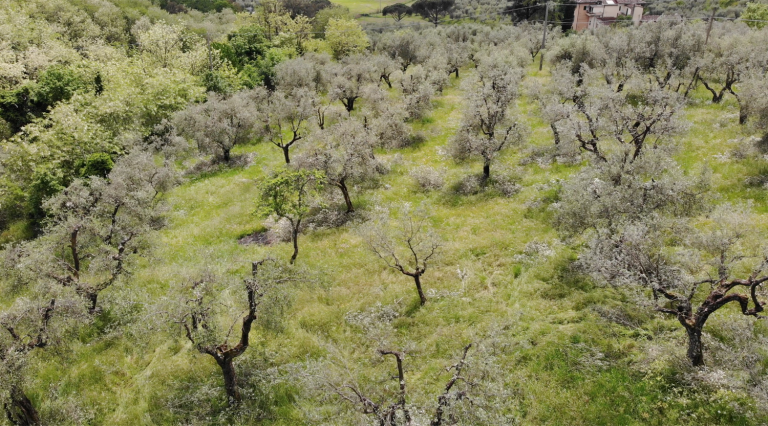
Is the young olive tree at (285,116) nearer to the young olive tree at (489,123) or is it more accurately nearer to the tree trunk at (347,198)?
the tree trunk at (347,198)

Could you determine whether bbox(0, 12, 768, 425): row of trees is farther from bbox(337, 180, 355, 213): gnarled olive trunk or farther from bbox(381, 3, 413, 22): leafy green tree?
bbox(381, 3, 413, 22): leafy green tree

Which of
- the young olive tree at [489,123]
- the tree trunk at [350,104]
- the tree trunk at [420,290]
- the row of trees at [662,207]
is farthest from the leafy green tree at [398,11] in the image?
the tree trunk at [420,290]

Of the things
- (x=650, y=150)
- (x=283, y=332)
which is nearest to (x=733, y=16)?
(x=650, y=150)

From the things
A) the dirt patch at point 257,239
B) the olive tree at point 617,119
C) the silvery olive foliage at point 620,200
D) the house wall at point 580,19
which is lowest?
the dirt patch at point 257,239

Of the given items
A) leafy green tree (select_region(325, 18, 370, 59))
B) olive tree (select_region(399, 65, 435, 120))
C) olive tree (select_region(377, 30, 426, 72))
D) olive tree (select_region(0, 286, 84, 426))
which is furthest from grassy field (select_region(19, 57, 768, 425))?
leafy green tree (select_region(325, 18, 370, 59))

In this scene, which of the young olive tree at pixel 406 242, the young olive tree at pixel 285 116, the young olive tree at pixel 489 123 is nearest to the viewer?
the young olive tree at pixel 406 242

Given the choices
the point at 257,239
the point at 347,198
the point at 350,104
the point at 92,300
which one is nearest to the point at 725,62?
the point at 347,198

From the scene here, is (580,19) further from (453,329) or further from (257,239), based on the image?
(453,329)

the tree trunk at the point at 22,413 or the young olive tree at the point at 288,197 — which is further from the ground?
the young olive tree at the point at 288,197
